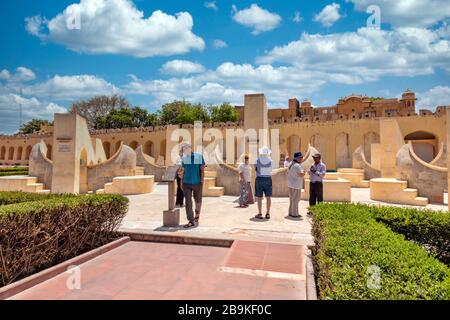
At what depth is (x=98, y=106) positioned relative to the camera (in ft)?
152

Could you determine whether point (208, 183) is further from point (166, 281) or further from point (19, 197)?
point (166, 281)

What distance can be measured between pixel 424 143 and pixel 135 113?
38.6 m

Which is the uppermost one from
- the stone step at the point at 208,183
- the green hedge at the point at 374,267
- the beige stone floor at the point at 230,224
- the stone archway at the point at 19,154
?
the stone archway at the point at 19,154

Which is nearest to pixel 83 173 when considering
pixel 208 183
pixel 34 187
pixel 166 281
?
Answer: pixel 34 187

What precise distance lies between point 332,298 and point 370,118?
93.0 feet

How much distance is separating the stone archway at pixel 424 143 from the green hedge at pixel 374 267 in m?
26.8

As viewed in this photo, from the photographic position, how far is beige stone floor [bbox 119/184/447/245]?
4.79 metres

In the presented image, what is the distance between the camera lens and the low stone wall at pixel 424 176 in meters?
9.13

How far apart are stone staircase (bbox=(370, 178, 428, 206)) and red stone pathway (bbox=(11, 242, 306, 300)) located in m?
6.92

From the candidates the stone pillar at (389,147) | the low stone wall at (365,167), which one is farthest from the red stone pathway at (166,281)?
the low stone wall at (365,167)

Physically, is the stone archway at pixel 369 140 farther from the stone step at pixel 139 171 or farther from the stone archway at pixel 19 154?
the stone archway at pixel 19 154

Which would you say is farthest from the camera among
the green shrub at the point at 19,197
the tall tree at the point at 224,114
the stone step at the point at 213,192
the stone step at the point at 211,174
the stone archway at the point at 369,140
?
the tall tree at the point at 224,114

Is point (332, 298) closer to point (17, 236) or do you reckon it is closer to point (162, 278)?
point (162, 278)
